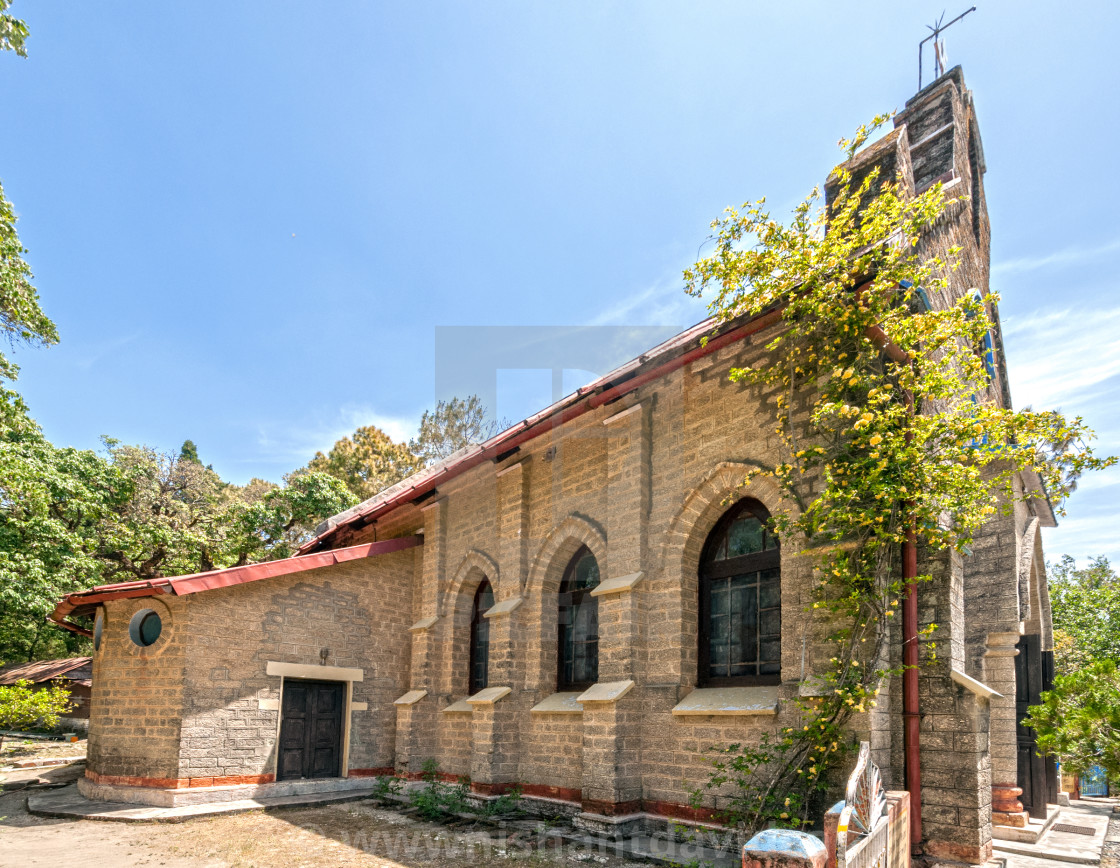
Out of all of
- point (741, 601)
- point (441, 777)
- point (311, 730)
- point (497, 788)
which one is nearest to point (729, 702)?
point (741, 601)

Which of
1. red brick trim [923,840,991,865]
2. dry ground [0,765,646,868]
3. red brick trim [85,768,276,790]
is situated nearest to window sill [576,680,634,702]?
dry ground [0,765,646,868]

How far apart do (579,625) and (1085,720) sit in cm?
578

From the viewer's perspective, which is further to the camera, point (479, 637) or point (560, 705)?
point (479, 637)

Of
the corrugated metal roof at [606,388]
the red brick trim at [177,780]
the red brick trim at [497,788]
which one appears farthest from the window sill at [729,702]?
the red brick trim at [177,780]

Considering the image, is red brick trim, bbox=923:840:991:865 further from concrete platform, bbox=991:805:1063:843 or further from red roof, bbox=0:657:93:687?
red roof, bbox=0:657:93:687

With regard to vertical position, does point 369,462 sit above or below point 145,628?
above

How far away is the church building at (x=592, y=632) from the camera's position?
7.02 metres

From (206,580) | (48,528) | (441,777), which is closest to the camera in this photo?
(206,580)

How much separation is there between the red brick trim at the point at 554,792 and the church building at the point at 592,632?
3cm

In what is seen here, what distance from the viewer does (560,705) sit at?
8.90m

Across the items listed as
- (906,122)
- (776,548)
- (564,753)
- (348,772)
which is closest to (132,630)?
(348,772)

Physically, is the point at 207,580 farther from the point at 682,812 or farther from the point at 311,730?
the point at 682,812

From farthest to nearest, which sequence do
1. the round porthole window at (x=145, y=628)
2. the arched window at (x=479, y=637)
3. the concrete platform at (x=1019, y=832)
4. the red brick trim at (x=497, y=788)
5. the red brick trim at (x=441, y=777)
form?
the arched window at (x=479, y=637) < the red brick trim at (x=441, y=777) < the round porthole window at (x=145, y=628) < the red brick trim at (x=497, y=788) < the concrete platform at (x=1019, y=832)

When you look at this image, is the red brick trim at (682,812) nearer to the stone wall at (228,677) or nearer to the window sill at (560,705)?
the window sill at (560,705)
